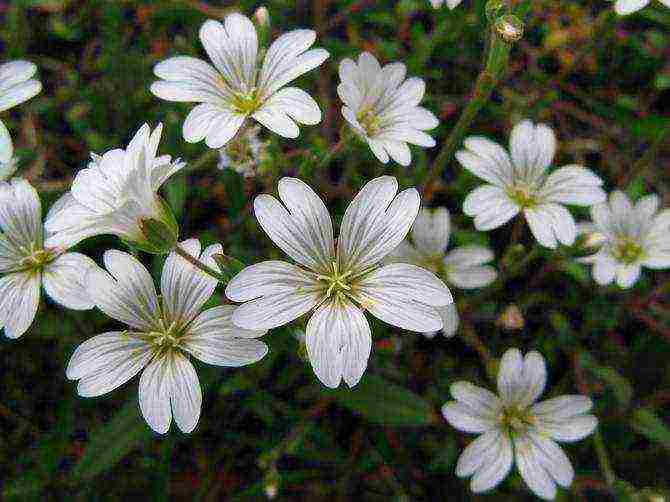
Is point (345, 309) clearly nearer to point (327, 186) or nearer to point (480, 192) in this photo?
point (480, 192)

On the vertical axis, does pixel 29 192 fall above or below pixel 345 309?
below

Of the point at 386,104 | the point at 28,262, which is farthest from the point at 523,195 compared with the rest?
the point at 28,262

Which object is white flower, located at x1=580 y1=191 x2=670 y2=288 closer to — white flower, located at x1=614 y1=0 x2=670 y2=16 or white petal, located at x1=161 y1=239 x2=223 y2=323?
white flower, located at x1=614 y1=0 x2=670 y2=16

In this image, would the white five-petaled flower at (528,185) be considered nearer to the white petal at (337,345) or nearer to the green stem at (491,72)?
the green stem at (491,72)

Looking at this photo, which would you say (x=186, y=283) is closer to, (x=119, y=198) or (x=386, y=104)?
(x=119, y=198)

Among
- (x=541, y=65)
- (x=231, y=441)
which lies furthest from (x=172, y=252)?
(x=541, y=65)

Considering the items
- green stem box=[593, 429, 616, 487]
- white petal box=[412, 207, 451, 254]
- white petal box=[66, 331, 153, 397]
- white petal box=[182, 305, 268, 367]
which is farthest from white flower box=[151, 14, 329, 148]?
green stem box=[593, 429, 616, 487]
